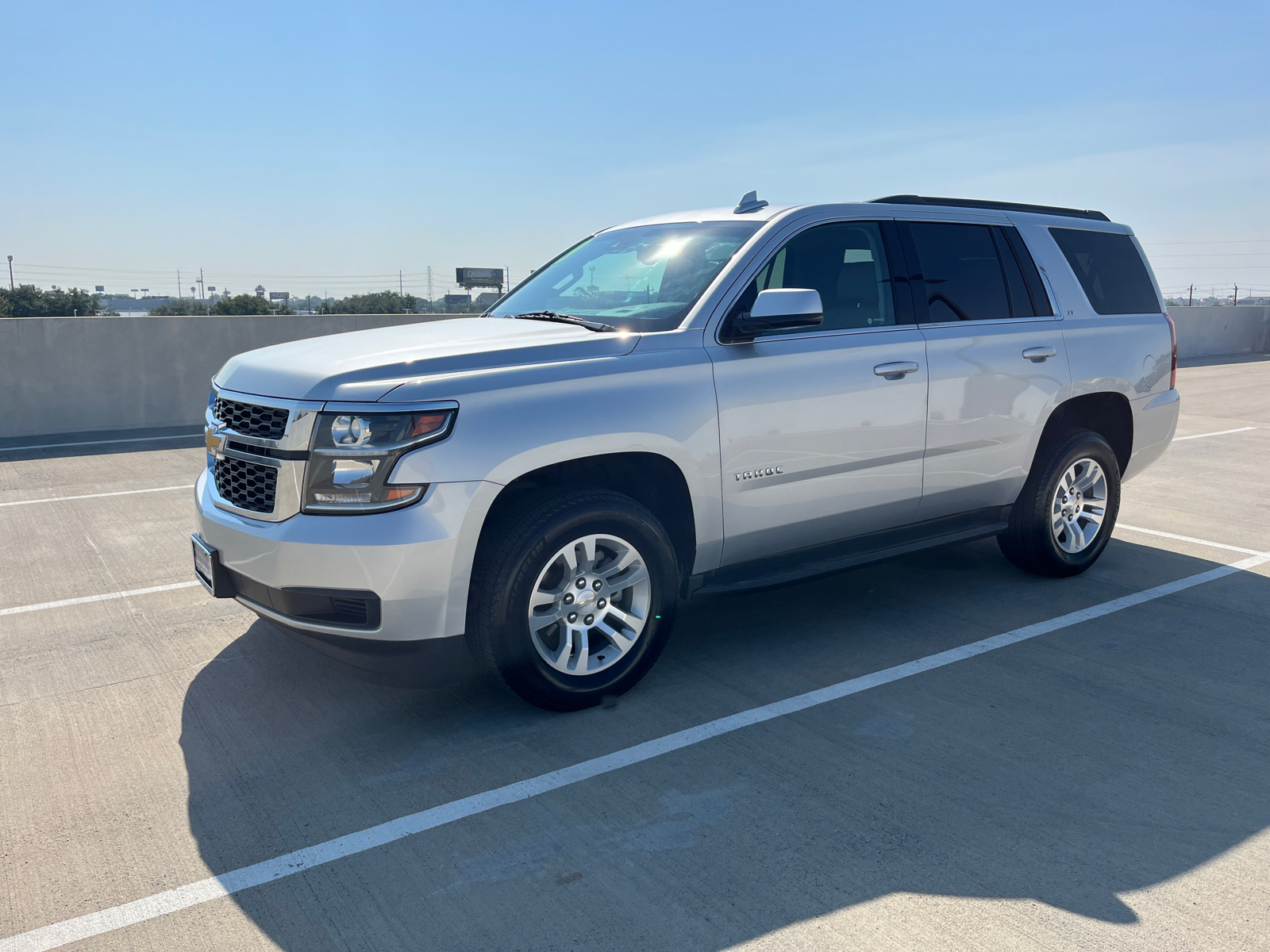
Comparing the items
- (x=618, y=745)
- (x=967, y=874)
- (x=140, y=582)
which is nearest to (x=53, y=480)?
(x=140, y=582)

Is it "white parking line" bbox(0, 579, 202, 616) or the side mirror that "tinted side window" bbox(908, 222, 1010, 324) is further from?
"white parking line" bbox(0, 579, 202, 616)

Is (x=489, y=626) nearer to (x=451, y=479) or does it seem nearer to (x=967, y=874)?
(x=451, y=479)

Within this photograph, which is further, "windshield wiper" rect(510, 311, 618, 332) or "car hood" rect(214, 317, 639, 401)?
"windshield wiper" rect(510, 311, 618, 332)

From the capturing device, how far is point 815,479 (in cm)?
450

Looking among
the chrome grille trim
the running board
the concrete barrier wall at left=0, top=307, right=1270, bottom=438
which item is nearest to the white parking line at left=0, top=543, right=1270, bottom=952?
the running board

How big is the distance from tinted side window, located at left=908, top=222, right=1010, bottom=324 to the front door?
255 millimetres

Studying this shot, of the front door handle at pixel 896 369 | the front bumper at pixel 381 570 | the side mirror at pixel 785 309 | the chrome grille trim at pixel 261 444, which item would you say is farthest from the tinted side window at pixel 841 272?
the chrome grille trim at pixel 261 444

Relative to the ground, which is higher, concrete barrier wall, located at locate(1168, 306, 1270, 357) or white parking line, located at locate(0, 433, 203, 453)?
concrete barrier wall, located at locate(1168, 306, 1270, 357)

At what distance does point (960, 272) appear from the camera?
5191 mm

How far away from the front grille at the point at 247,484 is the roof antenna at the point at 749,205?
2516 mm

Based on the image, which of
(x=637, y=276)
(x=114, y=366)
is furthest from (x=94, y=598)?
(x=114, y=366)

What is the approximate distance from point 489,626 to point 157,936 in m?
1.41

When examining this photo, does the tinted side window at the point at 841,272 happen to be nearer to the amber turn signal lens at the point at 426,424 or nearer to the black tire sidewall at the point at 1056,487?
the black tire sidewall at the point at 1056,487

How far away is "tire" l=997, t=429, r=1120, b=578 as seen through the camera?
18.2ft
